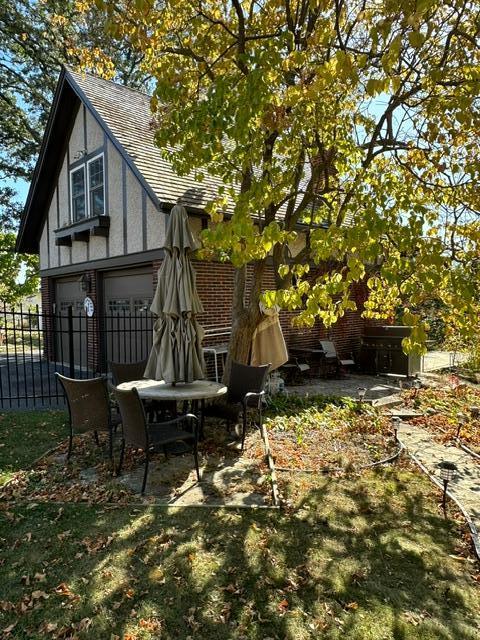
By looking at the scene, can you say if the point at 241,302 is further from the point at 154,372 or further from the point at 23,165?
the point at 23,165

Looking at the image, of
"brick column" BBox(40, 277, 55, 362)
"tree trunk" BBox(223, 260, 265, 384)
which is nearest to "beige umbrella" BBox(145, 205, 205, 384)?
"tree trunk" BBox(223, 260, 265, 384)

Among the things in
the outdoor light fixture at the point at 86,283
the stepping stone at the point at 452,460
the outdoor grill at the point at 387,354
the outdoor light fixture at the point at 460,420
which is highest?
the outdoor light fixture at the point at 86,283

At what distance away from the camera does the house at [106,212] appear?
9398 mm

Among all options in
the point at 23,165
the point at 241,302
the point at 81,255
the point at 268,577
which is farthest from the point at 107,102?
the point at 23,165

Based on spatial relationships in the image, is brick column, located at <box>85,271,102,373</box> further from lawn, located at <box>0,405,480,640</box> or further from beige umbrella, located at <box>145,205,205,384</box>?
lawn, located at <box>0,405,480,640</box>

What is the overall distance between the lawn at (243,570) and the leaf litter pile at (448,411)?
248 cm

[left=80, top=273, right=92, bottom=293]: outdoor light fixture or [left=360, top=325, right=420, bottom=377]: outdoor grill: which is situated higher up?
[left=80, top=273, right=92, bottom=293]: outdoor light fixture

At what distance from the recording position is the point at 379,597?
3.01 meters

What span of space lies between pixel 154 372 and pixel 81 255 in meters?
7.69

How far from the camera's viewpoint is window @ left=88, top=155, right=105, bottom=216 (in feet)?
37.0

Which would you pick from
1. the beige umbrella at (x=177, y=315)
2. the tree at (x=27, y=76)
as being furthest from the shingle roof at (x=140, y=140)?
the tree at (x=27, y=76)

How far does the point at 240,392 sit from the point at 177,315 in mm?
1712

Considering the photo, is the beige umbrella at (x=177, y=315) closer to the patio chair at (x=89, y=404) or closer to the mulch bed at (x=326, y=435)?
the patio chair at (x=89, y=404)

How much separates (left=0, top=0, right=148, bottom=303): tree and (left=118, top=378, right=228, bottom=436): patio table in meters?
16.7
